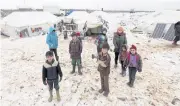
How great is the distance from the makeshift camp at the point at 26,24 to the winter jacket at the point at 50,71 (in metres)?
17.1

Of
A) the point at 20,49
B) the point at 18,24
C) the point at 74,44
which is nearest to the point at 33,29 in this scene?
the point at 18,24

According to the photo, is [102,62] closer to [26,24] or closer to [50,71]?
[50,71]

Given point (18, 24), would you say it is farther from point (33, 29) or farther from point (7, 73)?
point (7, 73)

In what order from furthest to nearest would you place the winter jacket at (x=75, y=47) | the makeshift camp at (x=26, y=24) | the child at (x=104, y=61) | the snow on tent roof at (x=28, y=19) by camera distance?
1. the snow on tent roof at (x=28, y=19)
2. the makeshift camp at (x=26, y=24)
3. the winter jacket at (x=75, y=47)
4. the child at (x=104, y=61)

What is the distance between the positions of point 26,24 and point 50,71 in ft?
59.5

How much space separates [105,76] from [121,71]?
7.59ft

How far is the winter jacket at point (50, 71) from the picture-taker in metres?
4.95

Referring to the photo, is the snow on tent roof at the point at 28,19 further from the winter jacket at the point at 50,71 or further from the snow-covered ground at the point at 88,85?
the winter jacket at the point at 50,71

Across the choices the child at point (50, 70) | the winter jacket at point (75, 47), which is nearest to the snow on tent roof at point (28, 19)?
the winter jacket at point (75, 47)

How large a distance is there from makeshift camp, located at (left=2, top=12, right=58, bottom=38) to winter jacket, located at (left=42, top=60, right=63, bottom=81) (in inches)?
675

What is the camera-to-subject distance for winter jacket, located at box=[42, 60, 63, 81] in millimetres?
4953

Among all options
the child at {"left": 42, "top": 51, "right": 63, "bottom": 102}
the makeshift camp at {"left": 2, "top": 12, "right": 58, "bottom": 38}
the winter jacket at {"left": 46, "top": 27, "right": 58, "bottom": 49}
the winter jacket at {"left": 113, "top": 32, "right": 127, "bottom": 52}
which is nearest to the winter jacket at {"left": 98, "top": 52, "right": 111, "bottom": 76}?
the child at {"left": 42, "top": 51, "right": 63, "bottom": 102}

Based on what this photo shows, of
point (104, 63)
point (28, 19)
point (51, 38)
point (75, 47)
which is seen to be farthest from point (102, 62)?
point (28, 19)

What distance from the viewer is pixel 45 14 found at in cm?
2511
